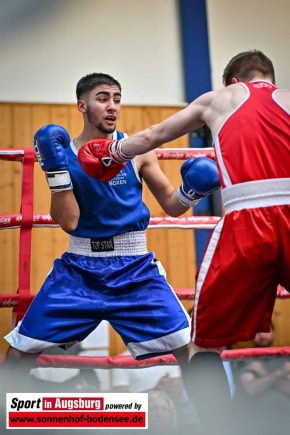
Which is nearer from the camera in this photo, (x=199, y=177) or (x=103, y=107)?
(x=199, y=177)

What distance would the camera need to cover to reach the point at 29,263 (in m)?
2.61

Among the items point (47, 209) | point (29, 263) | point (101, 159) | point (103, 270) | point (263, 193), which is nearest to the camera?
point (263, 193)

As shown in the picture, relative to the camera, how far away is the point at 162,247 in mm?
4672

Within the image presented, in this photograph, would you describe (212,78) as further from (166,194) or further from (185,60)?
(166,194)

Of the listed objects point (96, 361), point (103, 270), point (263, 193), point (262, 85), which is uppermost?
point (262, 85)

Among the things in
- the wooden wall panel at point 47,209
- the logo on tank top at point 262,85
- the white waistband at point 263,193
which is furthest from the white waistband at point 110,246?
the wooden wall panel at point 47,209

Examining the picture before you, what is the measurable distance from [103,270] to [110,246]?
0.35 ft

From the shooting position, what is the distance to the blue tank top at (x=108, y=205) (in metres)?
2.28

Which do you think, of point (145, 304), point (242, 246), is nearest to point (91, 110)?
point (145, 304)

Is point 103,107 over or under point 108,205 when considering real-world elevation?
over

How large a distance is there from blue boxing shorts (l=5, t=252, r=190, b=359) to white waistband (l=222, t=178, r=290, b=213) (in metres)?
0.59

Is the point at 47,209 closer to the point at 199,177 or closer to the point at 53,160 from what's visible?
the point at 53,160

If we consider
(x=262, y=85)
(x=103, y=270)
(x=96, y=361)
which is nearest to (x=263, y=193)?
(x=262, y=85)

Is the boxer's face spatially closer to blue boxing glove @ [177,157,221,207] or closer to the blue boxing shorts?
blue boxing glove @ [177,157,221,207]
